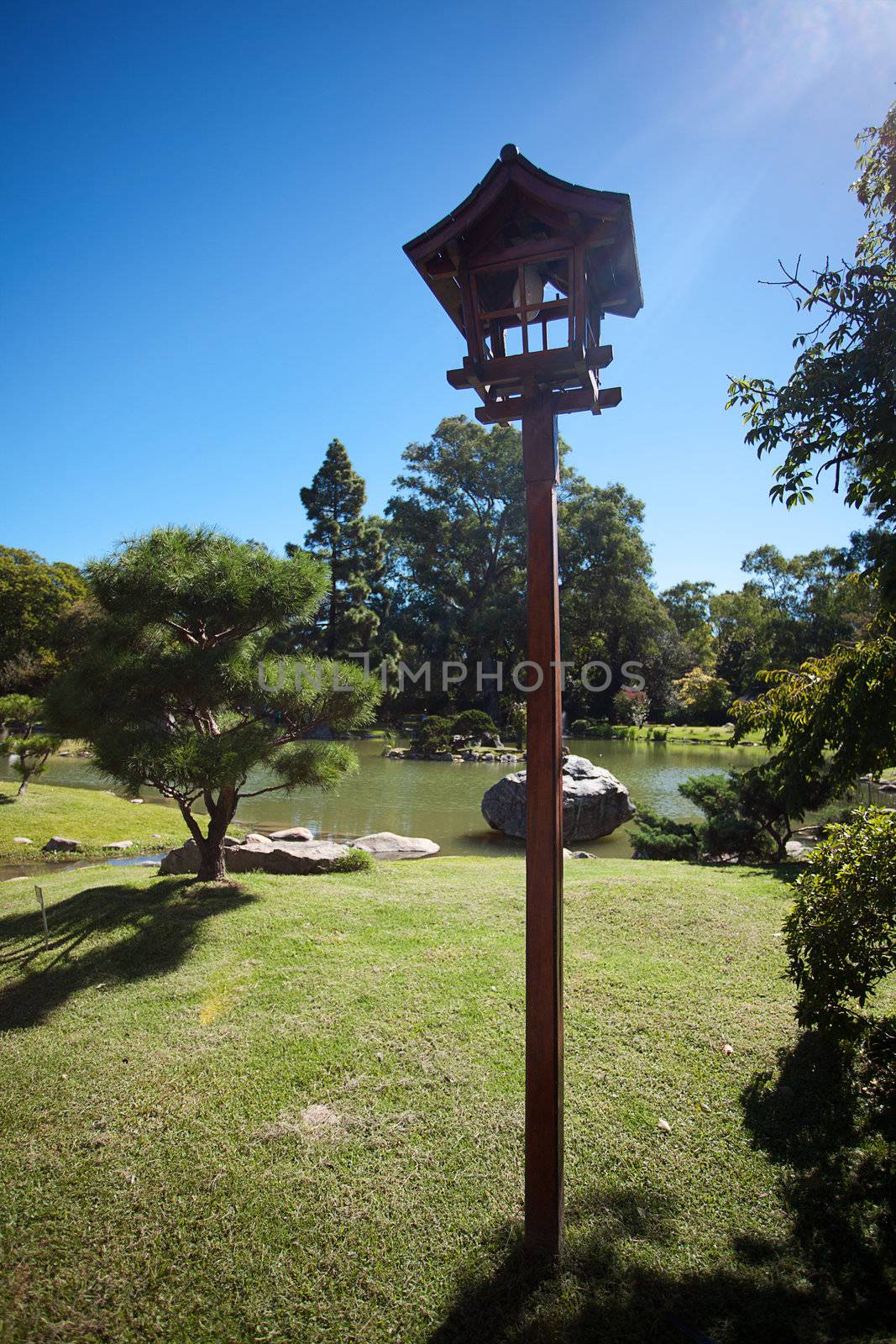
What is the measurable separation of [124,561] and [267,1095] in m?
3.97

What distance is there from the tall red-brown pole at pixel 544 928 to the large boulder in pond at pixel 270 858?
478 cm

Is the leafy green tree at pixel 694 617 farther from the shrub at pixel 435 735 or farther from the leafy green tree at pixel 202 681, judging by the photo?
the leafy green tree at pixel 202 681

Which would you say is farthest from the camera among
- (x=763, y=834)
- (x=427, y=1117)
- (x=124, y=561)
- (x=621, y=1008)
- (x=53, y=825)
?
(x=53, y=825)

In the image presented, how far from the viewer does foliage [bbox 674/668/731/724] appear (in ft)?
97.7

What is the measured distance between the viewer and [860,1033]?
2.45 m

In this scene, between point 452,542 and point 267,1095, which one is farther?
point 452,542

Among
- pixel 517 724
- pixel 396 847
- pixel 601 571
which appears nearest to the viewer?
pixel 396 847

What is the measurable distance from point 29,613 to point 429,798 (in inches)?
922

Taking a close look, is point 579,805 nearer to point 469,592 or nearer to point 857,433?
point 857,433

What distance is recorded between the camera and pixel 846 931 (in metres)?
2.51

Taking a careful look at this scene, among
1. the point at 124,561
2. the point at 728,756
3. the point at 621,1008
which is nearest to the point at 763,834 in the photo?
the point at 621,1008

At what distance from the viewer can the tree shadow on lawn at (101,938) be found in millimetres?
4234

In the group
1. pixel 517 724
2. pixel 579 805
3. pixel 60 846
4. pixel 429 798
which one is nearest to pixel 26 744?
pixel 60 846

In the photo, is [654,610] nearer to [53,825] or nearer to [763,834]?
[763,834]
